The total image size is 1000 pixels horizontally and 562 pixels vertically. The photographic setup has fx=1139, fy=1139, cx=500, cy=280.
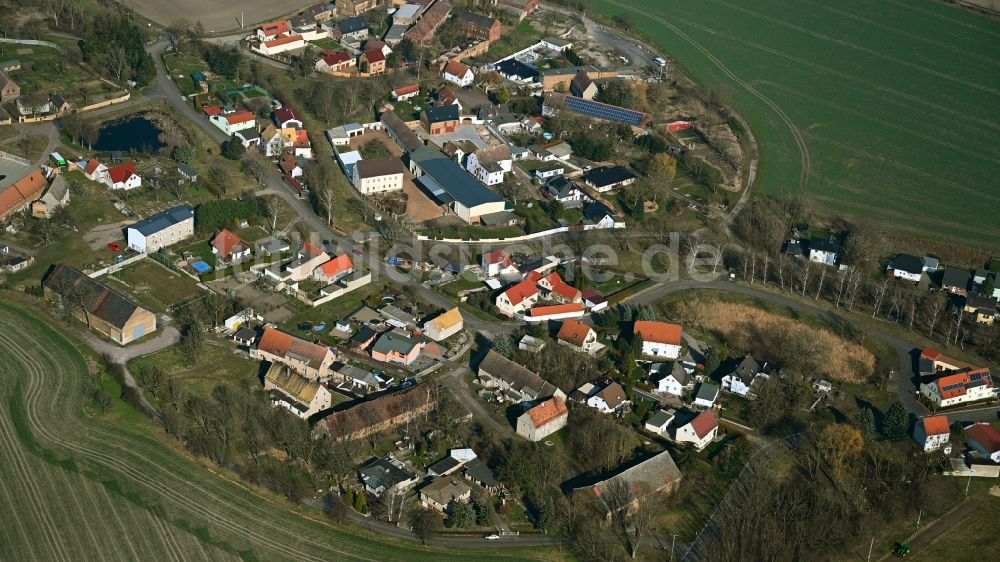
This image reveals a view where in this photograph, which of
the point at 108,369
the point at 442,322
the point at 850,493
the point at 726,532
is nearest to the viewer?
the point at 726,532

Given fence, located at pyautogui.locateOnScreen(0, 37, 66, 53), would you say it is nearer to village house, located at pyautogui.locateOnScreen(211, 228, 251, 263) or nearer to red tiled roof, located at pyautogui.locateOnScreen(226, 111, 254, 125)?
red tiled roof, located at pyautogui.locateOnScreen(226, 111, 254, 125)

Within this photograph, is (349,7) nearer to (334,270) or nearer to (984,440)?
(334,270)

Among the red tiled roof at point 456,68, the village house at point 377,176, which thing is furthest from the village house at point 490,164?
the red tiled roof at point 456,68

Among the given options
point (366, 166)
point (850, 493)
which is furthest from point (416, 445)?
point (366, 166)

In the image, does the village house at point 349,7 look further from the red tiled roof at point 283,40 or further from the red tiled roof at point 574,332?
the red tiled roof at point 574,332

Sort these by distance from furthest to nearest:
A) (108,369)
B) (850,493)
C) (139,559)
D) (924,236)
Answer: (924,236) < (108,369) < (850,493) < (139,559)

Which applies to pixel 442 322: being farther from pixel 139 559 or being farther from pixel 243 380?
pixel 139 559
